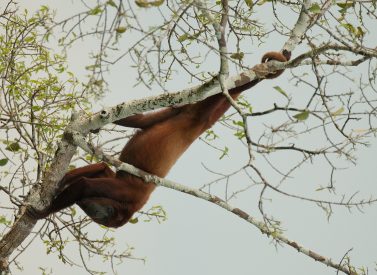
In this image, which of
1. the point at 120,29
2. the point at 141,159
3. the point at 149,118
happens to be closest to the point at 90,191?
the point at 141,159

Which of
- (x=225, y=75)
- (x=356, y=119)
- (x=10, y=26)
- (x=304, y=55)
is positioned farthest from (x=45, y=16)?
(x=356, y=119)

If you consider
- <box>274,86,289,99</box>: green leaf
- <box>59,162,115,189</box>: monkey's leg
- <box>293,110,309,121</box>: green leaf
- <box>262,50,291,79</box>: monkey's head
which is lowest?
<box>293,110,309,121</box>: green leaf

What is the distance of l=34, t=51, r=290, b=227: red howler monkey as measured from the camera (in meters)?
5.13

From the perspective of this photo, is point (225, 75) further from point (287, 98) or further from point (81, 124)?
point (81, 124)

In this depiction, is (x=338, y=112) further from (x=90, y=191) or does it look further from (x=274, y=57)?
(x=90, y=191)

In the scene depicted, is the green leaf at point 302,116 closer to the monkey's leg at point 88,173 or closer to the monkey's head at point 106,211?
the monkey's head at point 106,211

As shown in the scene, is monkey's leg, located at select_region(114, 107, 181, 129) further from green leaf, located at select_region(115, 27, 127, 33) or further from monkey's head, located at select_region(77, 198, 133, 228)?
green leaf, located at select_region(115, 27, 127, 33)

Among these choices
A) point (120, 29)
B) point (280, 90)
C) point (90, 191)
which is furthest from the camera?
point (90, 191)

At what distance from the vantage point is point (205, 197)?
186 inches

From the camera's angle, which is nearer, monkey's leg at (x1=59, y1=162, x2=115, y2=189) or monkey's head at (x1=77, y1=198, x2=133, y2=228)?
monkey's head at (x1=77, y1=198, x2=133, y2=228)

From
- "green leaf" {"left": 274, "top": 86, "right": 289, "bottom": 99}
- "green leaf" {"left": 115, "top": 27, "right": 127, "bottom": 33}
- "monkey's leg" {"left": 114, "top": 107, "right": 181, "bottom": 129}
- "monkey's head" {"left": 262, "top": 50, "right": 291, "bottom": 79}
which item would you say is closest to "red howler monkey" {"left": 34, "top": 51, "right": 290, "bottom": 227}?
"monkey's leg" {"left": 114, "top": 107, "right": 181, "bottom": 129}

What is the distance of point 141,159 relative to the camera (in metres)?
5.14

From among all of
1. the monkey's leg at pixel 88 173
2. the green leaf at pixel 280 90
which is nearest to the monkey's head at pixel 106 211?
the monkey's leg at pixel 88 173

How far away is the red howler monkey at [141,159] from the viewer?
513 cm
